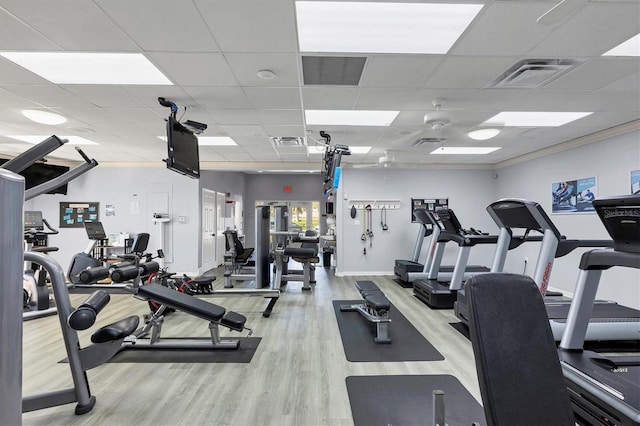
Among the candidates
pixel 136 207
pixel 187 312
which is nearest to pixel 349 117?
pixel 187 312

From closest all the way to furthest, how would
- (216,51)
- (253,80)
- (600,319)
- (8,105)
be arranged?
(216,51) → (253,80) → (600,319) → (8,105)

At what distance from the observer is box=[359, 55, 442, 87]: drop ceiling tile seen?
105 inches

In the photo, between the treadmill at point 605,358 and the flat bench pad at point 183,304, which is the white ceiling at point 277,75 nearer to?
the treadmill at point 605,358

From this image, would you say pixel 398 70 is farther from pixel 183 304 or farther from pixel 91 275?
pixel 91 275

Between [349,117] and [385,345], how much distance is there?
286 cm

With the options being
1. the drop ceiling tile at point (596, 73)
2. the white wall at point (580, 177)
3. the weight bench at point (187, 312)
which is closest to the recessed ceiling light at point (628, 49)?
the drop ceiling tile at point (596, 73)

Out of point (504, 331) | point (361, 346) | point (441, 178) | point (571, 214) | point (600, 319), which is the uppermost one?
point (441, 178)

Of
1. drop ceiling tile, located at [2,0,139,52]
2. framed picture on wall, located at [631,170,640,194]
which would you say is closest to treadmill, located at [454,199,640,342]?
framed picture on wall, located at [631,170,640,194]

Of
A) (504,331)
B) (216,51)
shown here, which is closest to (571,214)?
(504,331)

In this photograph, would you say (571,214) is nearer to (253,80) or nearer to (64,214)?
(253,80)

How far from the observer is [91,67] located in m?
2.84

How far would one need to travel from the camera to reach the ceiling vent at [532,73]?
272cm

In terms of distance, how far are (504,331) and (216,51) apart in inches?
105

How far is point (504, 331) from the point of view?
1.15 m
